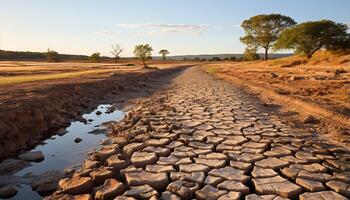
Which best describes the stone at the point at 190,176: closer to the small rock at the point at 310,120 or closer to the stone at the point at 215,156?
the stone at the point at 215,156

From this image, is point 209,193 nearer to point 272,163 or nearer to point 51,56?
point 272,163

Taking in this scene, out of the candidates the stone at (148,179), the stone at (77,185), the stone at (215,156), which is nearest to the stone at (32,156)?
the stone at (77,185)

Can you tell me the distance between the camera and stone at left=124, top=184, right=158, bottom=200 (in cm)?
348

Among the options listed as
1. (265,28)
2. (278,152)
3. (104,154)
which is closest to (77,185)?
(104,154)

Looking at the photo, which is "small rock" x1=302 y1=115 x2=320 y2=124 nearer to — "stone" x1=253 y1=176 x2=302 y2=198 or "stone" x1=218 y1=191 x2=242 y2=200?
"stone" x1=253 y1=176 x2=302 y2=198

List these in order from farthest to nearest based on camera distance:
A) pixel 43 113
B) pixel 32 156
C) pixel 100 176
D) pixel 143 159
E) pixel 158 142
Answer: pixel 43 113, pixel 32 156, pixel 158 142, pixel 143 159, pixel 100 176

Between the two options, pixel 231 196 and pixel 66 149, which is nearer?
pixel 231 196

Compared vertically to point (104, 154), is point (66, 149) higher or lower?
lower

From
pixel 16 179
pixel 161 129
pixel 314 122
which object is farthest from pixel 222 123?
pixel 16 179

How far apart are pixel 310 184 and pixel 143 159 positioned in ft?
7.38

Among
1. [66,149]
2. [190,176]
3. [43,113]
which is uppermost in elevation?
[190,176]

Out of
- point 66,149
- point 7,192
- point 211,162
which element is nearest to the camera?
point 7,192

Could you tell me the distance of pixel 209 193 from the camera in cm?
345

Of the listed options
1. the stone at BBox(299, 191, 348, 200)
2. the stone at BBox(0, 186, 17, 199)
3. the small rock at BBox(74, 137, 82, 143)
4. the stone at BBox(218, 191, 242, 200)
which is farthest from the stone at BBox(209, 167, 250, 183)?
the small rock at BBox(74, 137, 82, 143)
